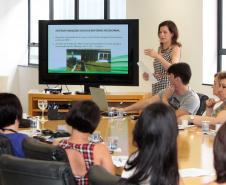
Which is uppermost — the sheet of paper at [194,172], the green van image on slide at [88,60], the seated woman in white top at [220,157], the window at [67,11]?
the window at [67,11]

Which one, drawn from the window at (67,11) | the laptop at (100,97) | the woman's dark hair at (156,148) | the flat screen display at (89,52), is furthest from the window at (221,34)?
the woman's dark hair at (156,148)

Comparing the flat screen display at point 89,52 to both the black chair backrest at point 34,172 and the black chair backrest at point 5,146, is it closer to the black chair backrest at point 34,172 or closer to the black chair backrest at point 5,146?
the black chair backrest at point 5,146

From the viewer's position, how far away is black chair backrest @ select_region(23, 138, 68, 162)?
8.39ft

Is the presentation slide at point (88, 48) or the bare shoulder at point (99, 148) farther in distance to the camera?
the presentation slide at point (88, 48)

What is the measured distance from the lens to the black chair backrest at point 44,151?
256 cm

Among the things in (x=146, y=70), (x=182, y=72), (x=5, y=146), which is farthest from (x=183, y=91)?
(x=5, y=146)

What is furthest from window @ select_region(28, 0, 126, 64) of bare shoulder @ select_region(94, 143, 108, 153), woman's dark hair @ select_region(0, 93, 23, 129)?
bare shoulder @ select_region(94, 143, 108, 153)

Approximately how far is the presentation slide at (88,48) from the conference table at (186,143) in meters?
1.49

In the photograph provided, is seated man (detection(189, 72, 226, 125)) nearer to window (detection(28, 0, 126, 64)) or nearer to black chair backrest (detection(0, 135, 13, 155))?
black chair backrest (detection(0, 135, 13, 155))

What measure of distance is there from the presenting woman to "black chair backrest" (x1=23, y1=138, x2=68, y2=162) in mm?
2938

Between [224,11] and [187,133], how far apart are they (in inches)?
117

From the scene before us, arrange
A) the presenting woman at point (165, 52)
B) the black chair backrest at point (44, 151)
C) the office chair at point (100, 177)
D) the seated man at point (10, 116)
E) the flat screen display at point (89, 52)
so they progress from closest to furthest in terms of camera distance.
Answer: the office chair at point (100, 177)
the black chair backrest at point (44, 151)
the seated man at point (10, 116)
the presenting woman at point (165, 52)
the flat screen display at point (89, 52)

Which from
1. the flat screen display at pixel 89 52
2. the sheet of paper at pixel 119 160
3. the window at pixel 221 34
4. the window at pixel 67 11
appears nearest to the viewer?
the sheet of paper at pixel 119 160

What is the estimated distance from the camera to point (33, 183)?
7.40 feet
